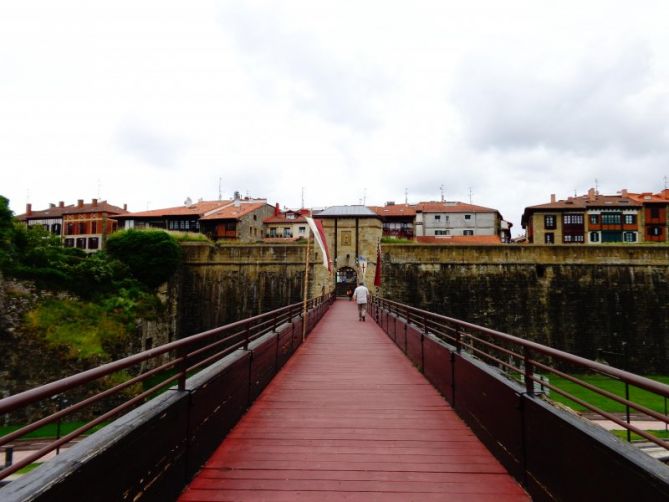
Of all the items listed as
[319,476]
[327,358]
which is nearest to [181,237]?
[327,358]

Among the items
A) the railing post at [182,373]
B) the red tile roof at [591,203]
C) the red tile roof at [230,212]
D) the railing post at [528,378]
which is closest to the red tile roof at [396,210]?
the red tile roof at [591,203]

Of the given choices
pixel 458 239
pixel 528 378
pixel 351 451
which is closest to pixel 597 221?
pixel 458 239

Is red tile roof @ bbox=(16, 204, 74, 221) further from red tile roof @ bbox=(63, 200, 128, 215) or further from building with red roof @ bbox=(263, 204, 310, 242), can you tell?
building with red roof @ bbox=(263, 204, 310, 242)

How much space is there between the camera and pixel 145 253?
22297mm

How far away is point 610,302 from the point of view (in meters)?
23.1

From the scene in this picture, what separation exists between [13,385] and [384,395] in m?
16.4

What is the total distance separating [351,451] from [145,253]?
70.3 feet

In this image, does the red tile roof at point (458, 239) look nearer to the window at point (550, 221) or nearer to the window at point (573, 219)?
the window at point (550, 221)

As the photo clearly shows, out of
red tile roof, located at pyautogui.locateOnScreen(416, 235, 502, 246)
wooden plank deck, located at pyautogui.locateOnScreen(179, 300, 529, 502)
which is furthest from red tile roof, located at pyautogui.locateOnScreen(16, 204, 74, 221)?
wooden plank deck, located at pyautogui.locateOnScreen(179, 300, 529, 502)

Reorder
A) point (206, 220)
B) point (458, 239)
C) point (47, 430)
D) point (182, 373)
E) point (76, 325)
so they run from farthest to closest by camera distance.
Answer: point (458, 239), point (206, 220), point (76, 325), point (47, 430), point (182, 373)

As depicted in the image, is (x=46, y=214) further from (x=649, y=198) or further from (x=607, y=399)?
(x=649, y=198)

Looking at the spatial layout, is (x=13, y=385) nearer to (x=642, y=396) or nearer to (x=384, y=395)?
(x=384, y=395)

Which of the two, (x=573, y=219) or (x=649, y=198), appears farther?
(x=649, y=198)

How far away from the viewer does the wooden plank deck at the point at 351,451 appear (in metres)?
3.29
